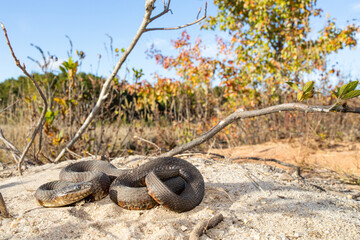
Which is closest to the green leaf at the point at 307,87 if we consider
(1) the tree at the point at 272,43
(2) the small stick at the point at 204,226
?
(2) the small stick at the point at 204,226

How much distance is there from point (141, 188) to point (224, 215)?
790 millimetres

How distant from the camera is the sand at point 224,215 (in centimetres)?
221

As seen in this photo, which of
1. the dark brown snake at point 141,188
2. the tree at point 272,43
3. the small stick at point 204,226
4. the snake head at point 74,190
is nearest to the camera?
the small stick at point 204,226

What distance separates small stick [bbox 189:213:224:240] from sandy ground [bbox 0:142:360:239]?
0.14ft

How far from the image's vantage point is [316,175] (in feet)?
15.7

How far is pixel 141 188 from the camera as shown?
8.65ft

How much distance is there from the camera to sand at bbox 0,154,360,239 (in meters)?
2.21

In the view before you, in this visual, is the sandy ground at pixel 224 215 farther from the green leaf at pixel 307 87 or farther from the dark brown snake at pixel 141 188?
the green leaf at pixel 307 87

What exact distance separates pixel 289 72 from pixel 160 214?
28.2 feet

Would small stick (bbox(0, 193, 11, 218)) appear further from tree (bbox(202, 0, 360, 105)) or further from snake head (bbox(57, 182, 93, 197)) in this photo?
tree (bbox(202, 0, 360, 105))

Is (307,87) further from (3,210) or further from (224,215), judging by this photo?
(3,210)

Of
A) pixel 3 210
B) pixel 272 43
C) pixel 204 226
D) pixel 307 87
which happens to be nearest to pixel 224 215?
pixel 204 226

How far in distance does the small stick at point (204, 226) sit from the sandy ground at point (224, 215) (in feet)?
0.14

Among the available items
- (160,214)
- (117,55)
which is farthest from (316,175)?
(117,55)
